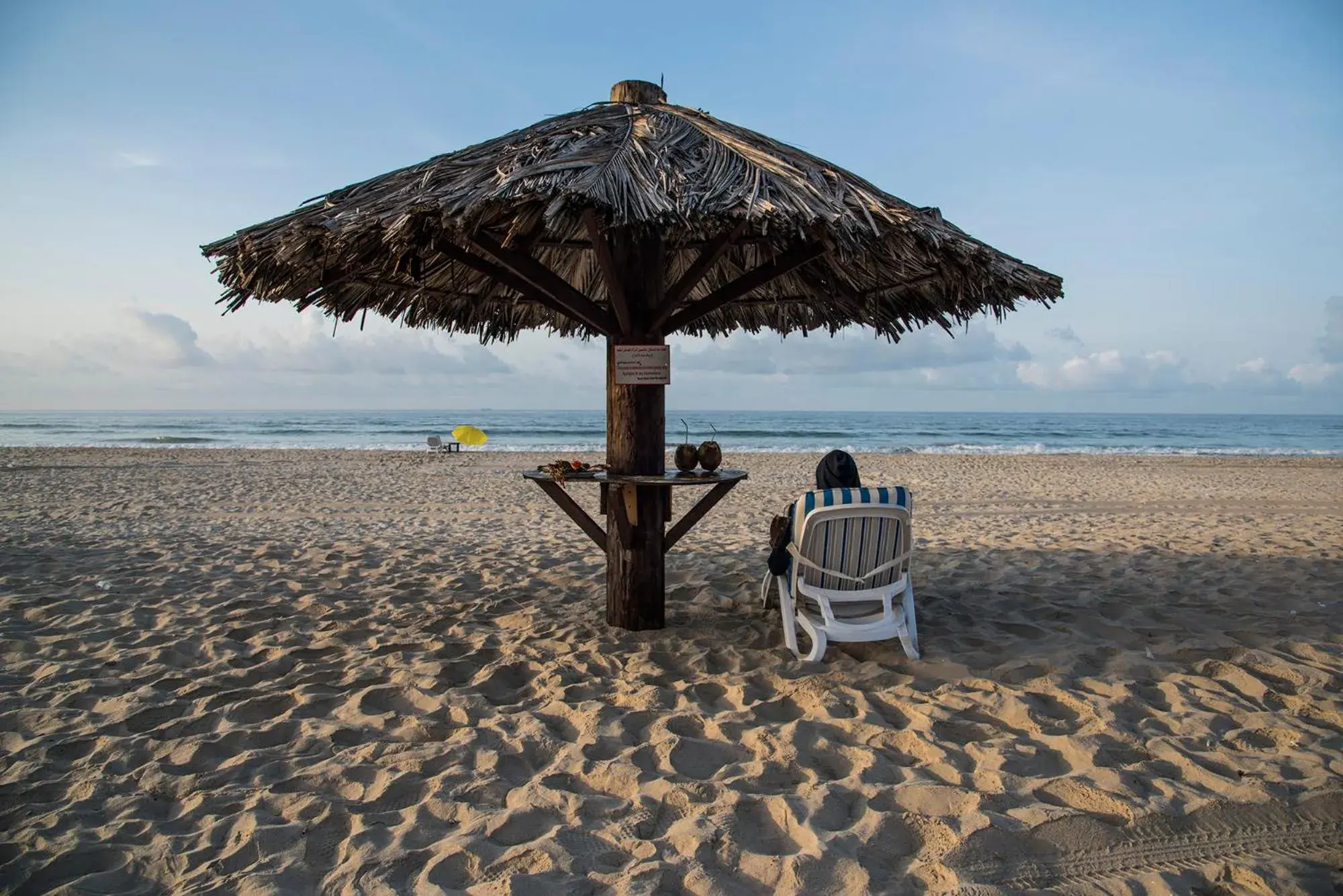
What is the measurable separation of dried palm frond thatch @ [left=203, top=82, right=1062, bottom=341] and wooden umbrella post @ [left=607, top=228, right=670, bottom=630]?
0.11 meters

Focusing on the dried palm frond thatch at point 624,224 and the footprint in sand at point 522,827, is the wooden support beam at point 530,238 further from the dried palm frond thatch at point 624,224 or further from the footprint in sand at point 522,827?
the footprint in sand at point 522,827

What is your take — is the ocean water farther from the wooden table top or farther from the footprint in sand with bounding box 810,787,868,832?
the footprint in sand with bounding box 810,787,868,832

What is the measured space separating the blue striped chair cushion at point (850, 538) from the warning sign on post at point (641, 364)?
3.12 ft

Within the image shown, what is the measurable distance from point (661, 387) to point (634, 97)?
A: 166 cm

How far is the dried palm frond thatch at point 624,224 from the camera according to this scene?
3.20 meters

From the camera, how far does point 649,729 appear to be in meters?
2.91

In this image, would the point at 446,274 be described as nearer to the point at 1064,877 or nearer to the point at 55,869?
the point at 55,869

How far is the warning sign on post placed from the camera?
392 cm

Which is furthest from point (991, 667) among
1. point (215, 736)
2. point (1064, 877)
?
point (215, 736)

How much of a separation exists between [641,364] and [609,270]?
50 centimetres

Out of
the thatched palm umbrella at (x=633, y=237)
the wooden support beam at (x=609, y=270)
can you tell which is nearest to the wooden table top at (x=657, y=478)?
the thatched palm umbrella at (x=633, y=237)

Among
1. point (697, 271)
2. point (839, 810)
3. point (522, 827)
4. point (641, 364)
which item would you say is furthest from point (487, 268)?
point (839, 810)

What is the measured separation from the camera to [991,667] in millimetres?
3537

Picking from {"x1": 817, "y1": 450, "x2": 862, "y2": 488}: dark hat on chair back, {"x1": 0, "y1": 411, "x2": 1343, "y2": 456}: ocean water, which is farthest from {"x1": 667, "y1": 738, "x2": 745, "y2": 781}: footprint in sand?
{"x1": 0, "y1": 411, "x2": 1343, "y2": 456}: ocean water
